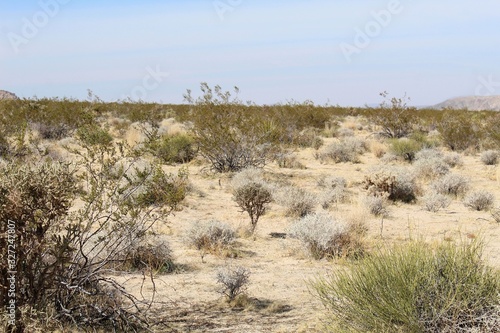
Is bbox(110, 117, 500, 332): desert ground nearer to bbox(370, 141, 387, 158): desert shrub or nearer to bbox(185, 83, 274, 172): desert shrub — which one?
A: bbox(185, 83, 274, 172): desert shrub

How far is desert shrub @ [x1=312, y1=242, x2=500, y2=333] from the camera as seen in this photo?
3908 millimetres

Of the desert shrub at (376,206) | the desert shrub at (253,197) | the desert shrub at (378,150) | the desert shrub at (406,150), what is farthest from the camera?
the desert shrub at (378,150)

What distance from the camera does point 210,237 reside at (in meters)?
8.62

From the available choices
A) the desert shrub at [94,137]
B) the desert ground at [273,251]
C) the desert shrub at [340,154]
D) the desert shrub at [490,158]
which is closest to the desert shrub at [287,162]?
the desert ground at [273,251]

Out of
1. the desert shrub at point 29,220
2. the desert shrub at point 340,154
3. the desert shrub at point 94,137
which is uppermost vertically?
the desert shrub at point 94,137

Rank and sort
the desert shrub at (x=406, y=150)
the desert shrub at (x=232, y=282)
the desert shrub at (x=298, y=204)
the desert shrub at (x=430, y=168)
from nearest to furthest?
the desert shrub at (x=232, y=282) < the desert shrub at (x=298, y=204) < the desert shrub at (x=430, y=168) < the desert shrub at (x=406, y=150)

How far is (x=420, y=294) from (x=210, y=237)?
4.99 meters

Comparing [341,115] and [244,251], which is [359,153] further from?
[341,115]

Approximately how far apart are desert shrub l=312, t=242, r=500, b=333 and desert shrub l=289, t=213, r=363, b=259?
351cm

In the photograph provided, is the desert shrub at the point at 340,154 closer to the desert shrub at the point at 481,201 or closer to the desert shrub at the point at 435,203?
the desert shrub at the point at 435,203

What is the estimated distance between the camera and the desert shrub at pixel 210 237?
8459 mm

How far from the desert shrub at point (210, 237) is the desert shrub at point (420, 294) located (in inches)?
162

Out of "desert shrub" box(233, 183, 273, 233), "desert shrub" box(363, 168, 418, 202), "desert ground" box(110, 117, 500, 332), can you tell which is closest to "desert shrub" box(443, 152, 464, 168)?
"desert ground" box(110, 117, 500, 332)

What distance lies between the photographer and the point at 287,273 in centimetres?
742
